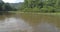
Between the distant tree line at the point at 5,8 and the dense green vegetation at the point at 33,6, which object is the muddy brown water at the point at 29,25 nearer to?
the dense green vegetation at the point at 33,6

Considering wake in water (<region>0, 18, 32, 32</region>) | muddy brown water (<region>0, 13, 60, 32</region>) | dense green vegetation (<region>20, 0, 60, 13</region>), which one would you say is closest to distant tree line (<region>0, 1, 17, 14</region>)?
dense green vegetation (<region>20, 0, 60, 13</region>)

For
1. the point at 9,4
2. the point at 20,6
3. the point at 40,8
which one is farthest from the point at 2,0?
the point at 40,8

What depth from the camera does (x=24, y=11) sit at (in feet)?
37.4

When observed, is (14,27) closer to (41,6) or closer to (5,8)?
(5,8)

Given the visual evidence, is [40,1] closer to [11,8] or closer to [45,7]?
[45,7]

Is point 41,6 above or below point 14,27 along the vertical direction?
below

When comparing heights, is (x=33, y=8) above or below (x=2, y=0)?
below

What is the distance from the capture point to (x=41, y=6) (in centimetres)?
1126

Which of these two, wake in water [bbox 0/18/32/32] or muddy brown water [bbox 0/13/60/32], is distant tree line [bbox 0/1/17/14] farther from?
wake in water [bbox 0/18/32/32]

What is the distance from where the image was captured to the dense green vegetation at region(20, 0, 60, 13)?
34.8 ft

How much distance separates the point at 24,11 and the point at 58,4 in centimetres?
266

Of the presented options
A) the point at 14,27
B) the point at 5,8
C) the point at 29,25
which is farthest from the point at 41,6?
the point at 14,27

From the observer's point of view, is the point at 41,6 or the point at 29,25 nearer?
the point at 29,25

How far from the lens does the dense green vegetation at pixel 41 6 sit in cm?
1060
